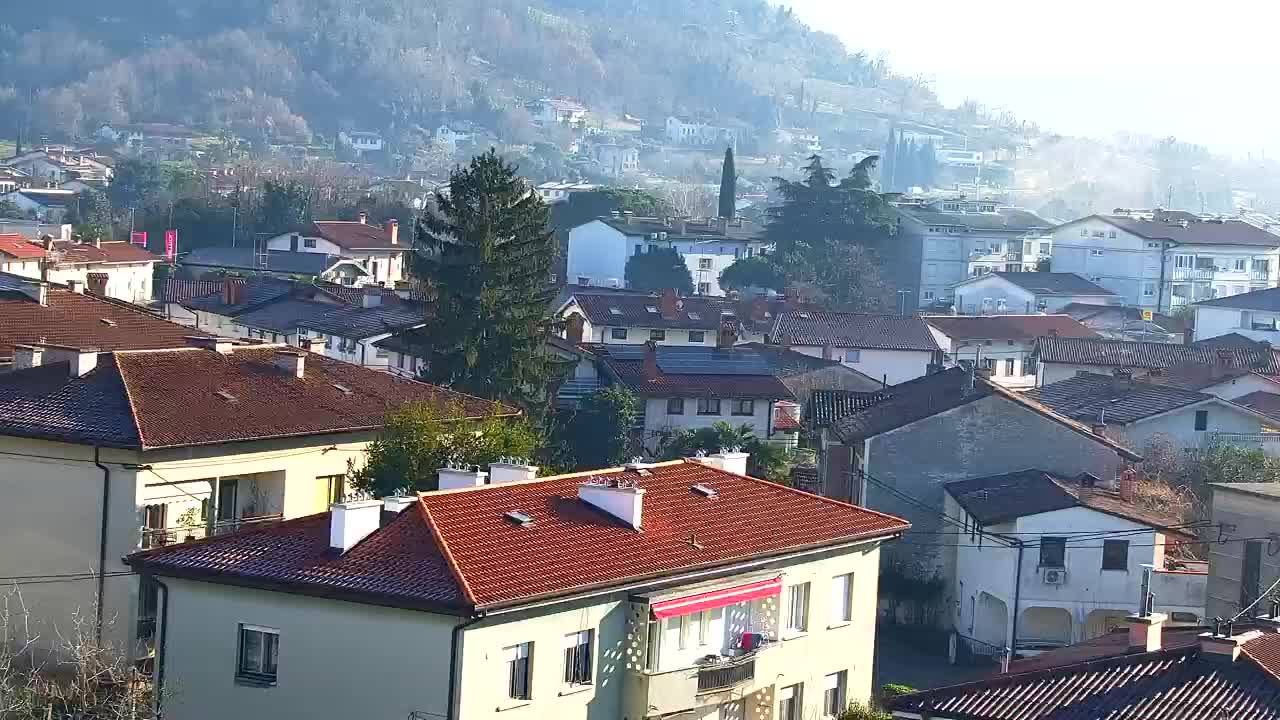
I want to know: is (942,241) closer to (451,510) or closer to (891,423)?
(891,423)

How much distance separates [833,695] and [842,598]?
3.24 feet

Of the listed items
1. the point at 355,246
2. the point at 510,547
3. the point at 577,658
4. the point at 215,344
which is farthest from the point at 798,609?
the point at 355,246

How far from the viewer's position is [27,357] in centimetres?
2642

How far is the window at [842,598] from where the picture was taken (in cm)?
2328

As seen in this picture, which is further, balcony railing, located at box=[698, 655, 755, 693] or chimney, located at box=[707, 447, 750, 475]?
chimney, located at box=[707, 447, 750, 475]

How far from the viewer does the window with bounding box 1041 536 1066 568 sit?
107 ft

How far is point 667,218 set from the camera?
9506 cm

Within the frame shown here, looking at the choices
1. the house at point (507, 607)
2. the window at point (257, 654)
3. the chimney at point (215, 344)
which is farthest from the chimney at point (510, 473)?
the chimney at point (215, 344)

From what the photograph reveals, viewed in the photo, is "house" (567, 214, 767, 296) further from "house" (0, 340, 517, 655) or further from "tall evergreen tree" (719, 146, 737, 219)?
"house" (0, 340, 517, 655)

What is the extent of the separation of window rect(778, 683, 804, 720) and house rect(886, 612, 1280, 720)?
525 centimetres

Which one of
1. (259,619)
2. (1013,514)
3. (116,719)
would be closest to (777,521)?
(259,619)

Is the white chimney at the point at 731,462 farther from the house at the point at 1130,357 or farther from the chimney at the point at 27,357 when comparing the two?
the house at the point at 1130,357

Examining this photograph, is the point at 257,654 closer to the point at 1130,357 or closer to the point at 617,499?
the point at 617,499

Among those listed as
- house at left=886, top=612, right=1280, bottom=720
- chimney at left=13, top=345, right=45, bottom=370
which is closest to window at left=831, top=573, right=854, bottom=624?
house at left=886, top=612, right=1280, bottom=720
